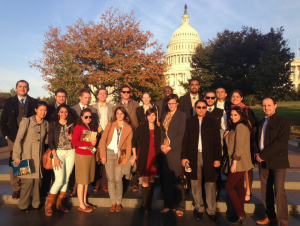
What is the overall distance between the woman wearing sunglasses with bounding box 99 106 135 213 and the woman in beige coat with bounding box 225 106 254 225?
76.2 inches

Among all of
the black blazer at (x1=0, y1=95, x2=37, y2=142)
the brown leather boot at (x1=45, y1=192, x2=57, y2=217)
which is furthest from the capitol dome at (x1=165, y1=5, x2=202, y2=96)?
the brown leather boot at (x1=45, y1=192, x2=57, y2=217)

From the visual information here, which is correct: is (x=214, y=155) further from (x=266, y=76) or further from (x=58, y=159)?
(x=266, y=76)

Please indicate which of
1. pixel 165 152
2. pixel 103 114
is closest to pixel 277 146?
pixel 165 152

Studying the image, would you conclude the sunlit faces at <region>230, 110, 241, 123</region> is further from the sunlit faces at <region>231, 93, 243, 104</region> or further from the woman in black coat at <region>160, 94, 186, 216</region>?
the woman in black coat at <region>160, 94, 186, 216</region>

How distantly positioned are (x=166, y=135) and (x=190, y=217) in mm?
1648

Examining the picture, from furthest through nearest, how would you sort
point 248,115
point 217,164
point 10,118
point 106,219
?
point 10,118 → point 248,115 → point 106,219 → point 217,164

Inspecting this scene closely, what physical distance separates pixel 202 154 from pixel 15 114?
4.05 m

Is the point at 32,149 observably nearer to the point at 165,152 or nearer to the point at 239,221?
the point at 165,152

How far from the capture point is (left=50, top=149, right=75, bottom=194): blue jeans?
4.66 metres

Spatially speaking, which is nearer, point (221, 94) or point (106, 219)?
point (106, 219)

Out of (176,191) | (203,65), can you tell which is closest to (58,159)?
(176,191)

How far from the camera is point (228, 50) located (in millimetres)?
28484

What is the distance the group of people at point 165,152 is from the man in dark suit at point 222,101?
0.32 meters

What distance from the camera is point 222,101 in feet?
18.5
